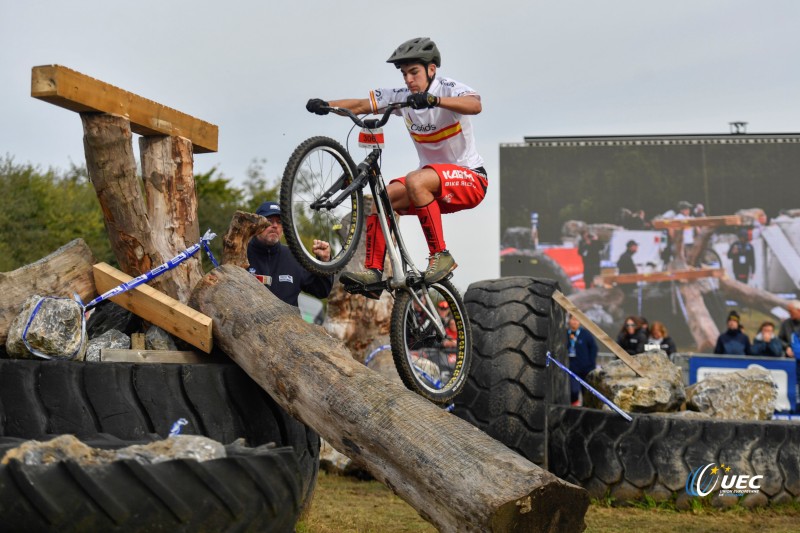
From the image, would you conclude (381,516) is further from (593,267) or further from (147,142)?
(593,267)

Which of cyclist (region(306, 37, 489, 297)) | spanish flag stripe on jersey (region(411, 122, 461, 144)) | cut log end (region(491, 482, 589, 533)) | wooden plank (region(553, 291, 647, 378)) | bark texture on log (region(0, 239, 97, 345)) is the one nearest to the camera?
cut log end (region(491, 482, 589, 533))

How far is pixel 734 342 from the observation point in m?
14.1

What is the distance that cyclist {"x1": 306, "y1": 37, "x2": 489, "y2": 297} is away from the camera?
6.59m

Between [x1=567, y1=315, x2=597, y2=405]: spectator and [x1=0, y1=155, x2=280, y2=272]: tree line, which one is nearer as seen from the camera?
[x1=567, y1=315, x2=597, y2=405]: spectator

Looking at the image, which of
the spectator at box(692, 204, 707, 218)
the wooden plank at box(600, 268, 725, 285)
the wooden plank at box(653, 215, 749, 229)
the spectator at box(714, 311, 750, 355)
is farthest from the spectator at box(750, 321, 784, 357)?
the spectator at box(692, 204, 707, 218)

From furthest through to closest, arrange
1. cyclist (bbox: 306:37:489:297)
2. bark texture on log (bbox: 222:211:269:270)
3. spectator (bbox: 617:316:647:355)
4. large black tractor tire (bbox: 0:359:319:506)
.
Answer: spectator (bbox: 617:316:647:355), cyclist (bbox: 306:37:489:297), bark texture on log (bbox: 222:211:269:270), large black tractor tire (bbox: 0:359:319:506)

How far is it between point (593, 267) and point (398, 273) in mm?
28094

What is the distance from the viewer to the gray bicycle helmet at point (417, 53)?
6.59 meters

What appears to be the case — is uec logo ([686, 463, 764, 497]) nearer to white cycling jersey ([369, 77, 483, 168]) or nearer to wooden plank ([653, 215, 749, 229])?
white cycling jersey ([369, 77, 483, 168])

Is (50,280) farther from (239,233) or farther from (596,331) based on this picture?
(596,331)

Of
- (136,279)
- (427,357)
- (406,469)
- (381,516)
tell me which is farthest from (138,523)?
(427,357)

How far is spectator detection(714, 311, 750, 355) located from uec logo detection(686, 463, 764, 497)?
6.86m

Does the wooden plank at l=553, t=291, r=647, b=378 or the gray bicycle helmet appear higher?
the gray bicycle helmet

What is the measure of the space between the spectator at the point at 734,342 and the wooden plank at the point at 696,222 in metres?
20.5
